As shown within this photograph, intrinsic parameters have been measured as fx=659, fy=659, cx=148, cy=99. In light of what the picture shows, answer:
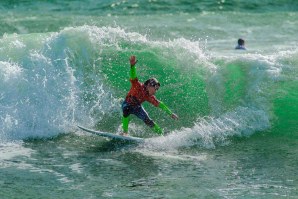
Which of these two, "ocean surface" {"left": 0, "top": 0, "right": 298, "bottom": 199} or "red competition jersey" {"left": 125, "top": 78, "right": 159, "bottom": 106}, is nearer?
"ocean surface" {"left": 0, "top": 0, "right": 298, "bottom": 199}

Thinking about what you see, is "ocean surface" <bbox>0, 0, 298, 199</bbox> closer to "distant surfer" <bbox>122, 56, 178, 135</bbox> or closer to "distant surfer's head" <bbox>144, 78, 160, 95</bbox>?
"distant surfer" <bbox>122, 56, 178, 135</bbox>

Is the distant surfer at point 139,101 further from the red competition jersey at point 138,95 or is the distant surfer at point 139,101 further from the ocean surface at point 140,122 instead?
the ocean surface at point 140,122

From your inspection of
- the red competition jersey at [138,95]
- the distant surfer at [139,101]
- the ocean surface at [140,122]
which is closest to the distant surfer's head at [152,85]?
the distant surfer at [139,101]

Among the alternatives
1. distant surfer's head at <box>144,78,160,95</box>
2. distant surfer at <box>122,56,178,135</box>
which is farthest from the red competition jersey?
distant surfer's head at <box>144,78,160,95</box>

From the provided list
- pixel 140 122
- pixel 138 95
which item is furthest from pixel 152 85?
pixel 140 122

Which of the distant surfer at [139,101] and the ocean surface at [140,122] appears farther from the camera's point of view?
the distant surfer at [139,101]

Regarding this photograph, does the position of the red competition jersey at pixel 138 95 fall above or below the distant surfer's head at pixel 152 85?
below

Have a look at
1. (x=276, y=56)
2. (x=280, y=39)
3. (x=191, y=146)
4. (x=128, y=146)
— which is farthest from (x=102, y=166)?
(x=280, y=39)

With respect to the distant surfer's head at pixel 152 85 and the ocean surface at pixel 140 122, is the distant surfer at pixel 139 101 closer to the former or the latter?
the distant surfer's head at pixel 152 85

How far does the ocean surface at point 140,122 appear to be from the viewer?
10258 mm

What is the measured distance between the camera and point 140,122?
13.7m

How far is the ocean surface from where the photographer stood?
33.7 feet

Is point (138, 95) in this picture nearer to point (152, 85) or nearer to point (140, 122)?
point (152, 85)

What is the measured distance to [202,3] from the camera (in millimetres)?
27578
